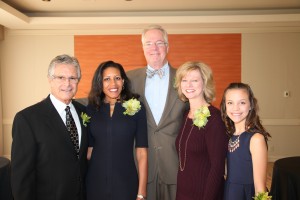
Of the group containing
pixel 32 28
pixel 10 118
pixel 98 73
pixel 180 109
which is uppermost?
pixel 32 28

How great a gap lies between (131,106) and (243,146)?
923 millimetres

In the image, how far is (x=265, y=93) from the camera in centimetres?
798

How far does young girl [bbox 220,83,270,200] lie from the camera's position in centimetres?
213

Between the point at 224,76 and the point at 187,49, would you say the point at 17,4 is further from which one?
the point at 224,76

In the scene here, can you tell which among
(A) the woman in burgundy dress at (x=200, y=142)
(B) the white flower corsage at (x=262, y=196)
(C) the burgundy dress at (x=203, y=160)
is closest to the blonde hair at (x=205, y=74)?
(A) the woman in burgundy dress at (x=200, y=142)

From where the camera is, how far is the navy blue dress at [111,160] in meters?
2.43

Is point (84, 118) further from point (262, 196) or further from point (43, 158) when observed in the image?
point (262, 196)

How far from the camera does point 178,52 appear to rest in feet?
25.8

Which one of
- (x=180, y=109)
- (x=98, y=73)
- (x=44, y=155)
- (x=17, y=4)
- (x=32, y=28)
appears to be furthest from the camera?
(x=32, y=28)

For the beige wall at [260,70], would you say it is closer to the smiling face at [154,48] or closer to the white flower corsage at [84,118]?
the smiling face at [154,48]

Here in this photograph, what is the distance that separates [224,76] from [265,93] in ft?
3.95

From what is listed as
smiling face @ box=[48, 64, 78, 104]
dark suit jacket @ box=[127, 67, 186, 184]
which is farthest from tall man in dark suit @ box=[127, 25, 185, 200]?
smiling face @ box=[48, 64, 78, 104]

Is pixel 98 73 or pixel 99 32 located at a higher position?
pixel 99 32

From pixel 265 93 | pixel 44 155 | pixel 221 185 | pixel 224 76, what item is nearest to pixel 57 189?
pixel 44 155
